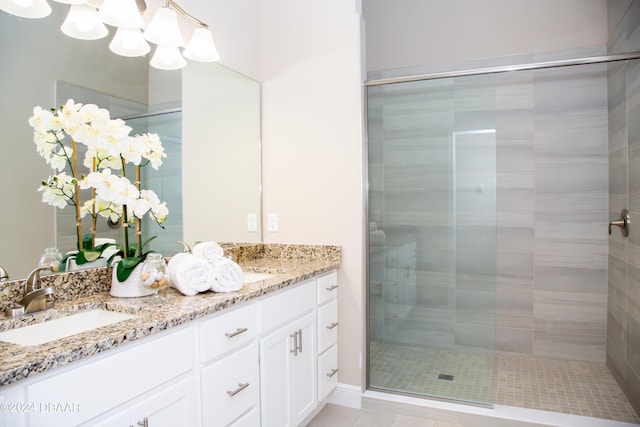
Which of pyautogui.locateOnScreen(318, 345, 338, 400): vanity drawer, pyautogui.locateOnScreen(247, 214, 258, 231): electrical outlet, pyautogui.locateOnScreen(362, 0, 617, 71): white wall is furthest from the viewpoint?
pyautogui.locateOnScreen(362, 0, 617, 71): white wall

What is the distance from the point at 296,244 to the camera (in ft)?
8.87

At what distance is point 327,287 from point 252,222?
2.17 feet

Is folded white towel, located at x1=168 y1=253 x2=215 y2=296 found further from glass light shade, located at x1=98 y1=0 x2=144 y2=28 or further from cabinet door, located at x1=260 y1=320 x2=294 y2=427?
glass light shade, located at x1=98 y1=0 x2=144 y2=28

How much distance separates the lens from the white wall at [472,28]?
3.02m

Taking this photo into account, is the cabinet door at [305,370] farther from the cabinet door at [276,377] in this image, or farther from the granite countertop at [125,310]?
the granite countertop at [125,310]

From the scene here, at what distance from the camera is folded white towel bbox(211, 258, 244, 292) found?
1.72 metres

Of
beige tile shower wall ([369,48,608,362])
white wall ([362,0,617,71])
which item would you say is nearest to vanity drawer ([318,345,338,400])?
beige tile shower wall ([369,48,608,362])

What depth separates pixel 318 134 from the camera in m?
2.64

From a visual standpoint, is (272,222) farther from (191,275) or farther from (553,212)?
(553,212)

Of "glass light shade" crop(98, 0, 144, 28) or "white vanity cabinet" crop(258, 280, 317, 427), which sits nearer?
"glass light shade" crop(98, 0, 144, 28)

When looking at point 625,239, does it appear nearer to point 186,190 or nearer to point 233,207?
point 233,207

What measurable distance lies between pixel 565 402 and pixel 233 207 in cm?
225

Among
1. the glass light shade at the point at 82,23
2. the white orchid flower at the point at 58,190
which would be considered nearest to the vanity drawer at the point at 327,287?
the white orchid flower at the point at 58,190

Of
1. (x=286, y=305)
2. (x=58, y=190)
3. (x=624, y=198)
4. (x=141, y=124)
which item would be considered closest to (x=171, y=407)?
(x=286, y=305)
